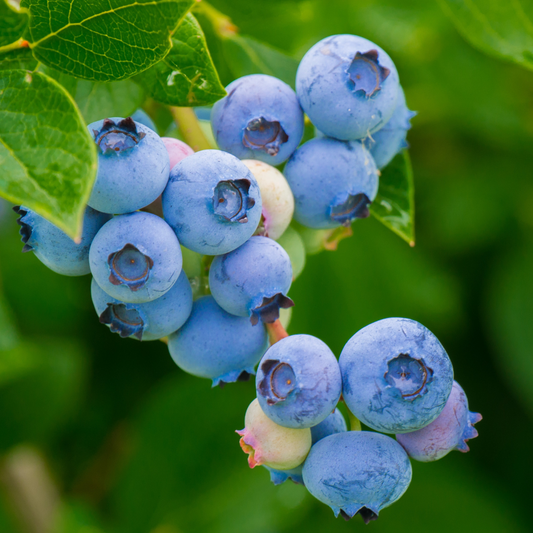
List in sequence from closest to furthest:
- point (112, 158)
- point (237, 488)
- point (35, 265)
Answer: point (112, 158), point (237, 488), point (35, 265)

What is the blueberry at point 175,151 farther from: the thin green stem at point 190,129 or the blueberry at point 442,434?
the blueberry at point 442,434

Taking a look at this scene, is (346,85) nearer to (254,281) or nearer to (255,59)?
(254,281)

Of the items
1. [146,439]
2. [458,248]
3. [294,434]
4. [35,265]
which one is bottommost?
[146,439]

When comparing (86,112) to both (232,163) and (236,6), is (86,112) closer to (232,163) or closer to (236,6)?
(232,163)

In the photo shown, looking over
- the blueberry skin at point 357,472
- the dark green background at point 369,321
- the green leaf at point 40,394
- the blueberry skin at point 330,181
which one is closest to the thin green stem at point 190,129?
the blueberry skin at point 330,181

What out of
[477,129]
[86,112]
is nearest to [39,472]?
[86,112]

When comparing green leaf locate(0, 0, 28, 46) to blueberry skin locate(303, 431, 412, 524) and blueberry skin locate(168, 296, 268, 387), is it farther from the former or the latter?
blueberry skin locate(303, 431, 412, 524)

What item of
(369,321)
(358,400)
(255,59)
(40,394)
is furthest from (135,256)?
(369,321)
